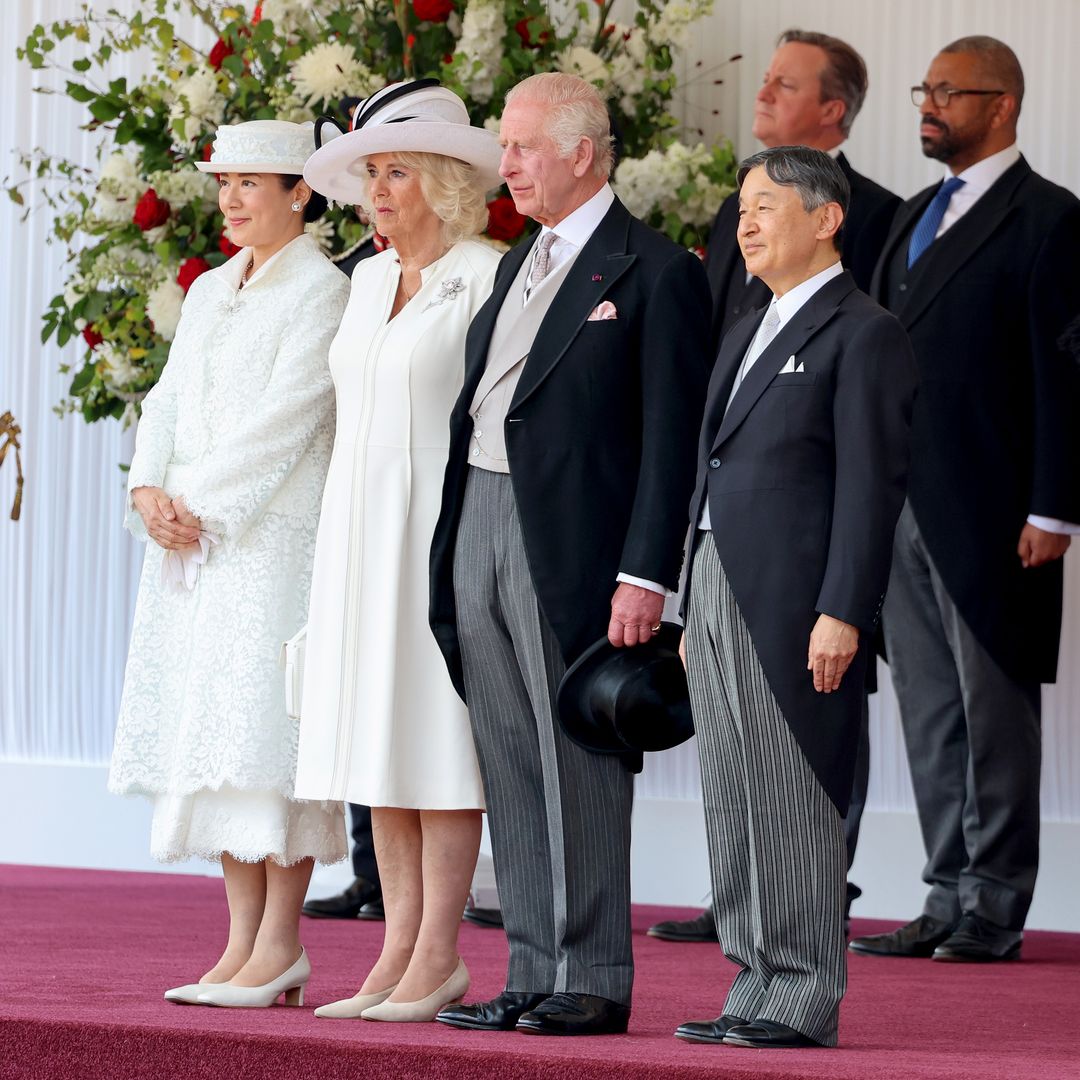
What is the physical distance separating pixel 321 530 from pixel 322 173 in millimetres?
607

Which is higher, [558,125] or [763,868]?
[558,125]

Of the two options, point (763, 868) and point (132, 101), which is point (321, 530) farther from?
point (132, 101)

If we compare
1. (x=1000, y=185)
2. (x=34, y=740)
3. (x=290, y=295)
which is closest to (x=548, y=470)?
(x=290, y=295)

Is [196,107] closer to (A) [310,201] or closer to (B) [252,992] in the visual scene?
(A) [310,201]

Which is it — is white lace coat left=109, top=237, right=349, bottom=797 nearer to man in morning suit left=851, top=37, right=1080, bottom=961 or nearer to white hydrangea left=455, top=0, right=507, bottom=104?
white hydrangea left=455, top=0, right=507, bottom=104

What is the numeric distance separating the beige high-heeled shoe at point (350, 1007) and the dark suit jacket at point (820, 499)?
778mm

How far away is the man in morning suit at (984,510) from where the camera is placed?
13.5 feet

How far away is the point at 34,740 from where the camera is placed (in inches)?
233

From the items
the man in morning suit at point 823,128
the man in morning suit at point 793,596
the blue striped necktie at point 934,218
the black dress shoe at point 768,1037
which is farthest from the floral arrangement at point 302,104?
the black dress shoe at point 768,1037

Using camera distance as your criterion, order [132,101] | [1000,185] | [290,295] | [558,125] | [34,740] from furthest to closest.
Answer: [34,740] → [132,101] → [1000,185] → [290,295] → [558,125]

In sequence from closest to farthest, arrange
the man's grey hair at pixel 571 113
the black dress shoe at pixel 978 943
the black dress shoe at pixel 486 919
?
the man's grey hair at pixel 571 113, the black dress shoe at pixel 978 943, the black dress shoe at pixel 486 919

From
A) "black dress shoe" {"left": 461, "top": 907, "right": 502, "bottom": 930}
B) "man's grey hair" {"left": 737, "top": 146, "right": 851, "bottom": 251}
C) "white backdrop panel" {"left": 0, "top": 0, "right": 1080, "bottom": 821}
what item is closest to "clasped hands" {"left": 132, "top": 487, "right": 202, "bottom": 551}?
"man's grey hair" {"left": 737, "top": 146, "right": 851, "bottom": 251}

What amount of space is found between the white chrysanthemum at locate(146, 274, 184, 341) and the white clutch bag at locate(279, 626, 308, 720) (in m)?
1.65

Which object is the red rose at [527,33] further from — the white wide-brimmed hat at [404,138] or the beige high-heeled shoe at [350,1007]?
the beige high-heeled shoe at [350,1007]
